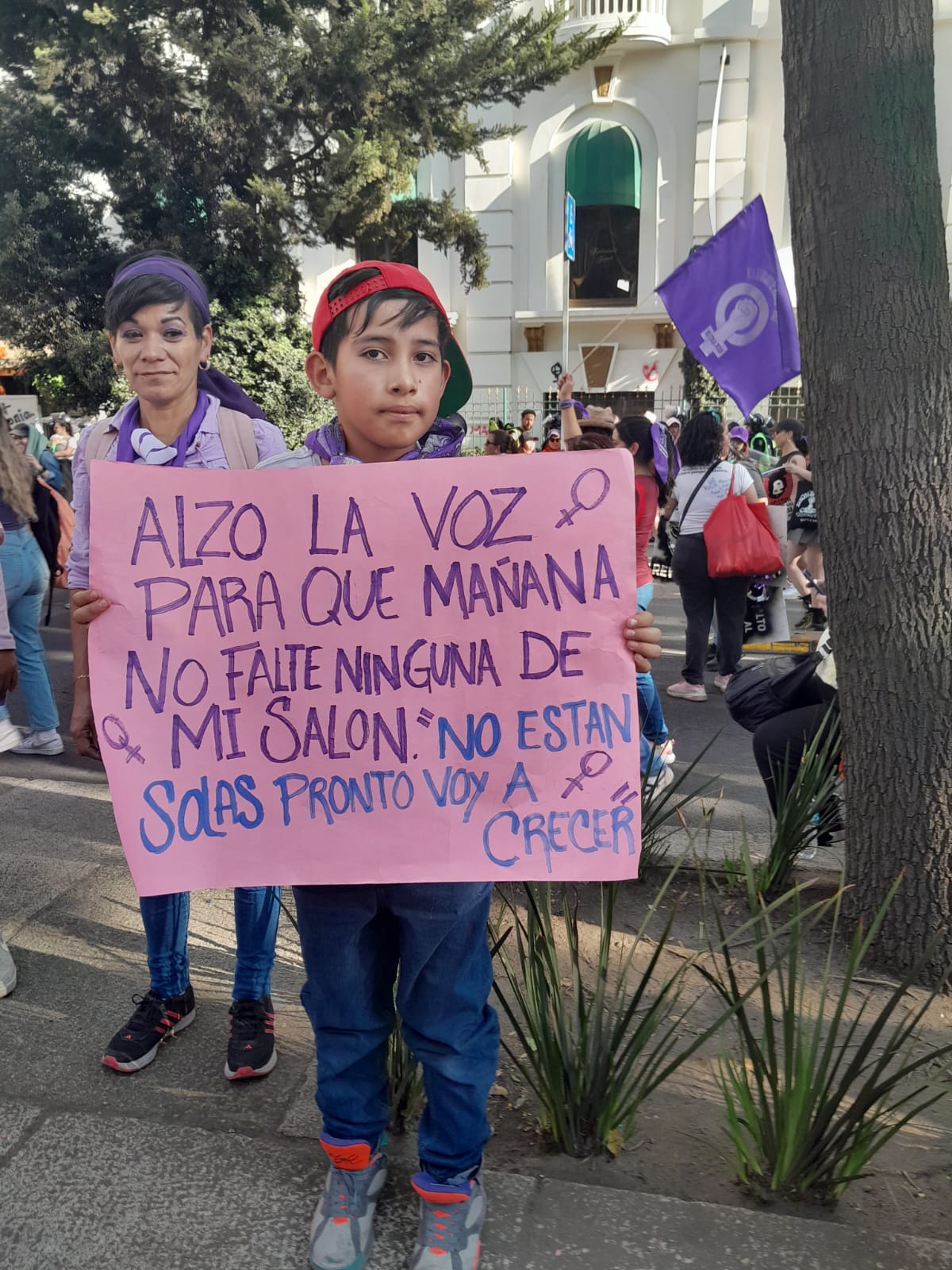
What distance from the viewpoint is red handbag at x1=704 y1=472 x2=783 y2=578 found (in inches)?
248

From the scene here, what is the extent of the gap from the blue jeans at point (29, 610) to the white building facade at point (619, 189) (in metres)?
17.1

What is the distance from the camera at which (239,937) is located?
8.07ft

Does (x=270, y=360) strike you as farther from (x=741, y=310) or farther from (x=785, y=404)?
(x=741, y=310)

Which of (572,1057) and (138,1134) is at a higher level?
(572,1057)

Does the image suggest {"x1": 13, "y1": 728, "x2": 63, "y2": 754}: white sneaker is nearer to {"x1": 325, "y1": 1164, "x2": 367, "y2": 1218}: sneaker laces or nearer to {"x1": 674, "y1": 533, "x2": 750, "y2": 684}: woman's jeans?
{"x1": 674, "y1": 533, "x2": 750, "y2": 684}: woman's jeans

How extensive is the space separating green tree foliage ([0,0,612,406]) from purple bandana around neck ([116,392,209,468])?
13.6m

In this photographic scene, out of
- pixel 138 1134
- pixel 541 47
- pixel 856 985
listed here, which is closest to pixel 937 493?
pixel 856 985

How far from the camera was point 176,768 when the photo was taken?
6.12 ft

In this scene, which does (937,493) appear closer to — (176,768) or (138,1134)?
(176,768)

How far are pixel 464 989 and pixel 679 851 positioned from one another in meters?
2.12

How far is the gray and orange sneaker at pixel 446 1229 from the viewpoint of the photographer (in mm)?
1819

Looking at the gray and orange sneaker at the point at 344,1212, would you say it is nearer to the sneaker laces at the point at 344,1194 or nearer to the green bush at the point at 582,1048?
the sneaker laces at the point at 344,1194

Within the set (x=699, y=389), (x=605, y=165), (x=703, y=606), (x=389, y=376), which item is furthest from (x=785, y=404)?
(x=389, y=376)

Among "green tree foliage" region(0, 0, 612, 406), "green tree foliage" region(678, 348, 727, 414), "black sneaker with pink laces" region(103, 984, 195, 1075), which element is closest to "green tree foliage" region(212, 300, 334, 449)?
"green tree foliage" region(0, 0, 612, 406)
